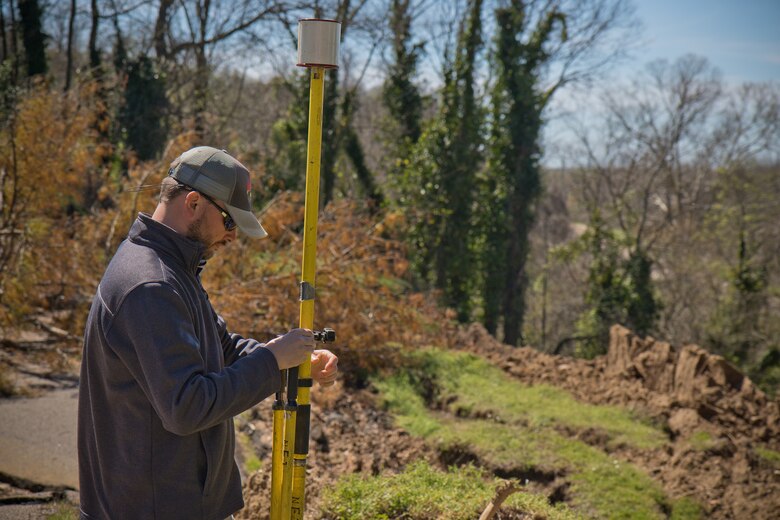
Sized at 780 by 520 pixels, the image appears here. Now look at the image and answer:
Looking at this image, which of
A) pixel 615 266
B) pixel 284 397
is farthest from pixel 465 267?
pixel 284 397

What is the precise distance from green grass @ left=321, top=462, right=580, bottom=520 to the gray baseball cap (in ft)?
7.34

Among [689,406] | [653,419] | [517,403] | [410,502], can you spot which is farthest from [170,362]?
[689,406]

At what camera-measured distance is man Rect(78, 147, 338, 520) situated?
2092 millimetres

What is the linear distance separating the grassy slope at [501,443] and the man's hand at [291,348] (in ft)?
6.43

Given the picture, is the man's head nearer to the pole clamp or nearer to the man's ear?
the man's ear

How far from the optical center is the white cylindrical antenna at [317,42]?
2711 mm

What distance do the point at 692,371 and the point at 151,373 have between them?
8414 millimetres

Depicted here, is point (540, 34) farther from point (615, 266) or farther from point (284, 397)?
point (284, 397)

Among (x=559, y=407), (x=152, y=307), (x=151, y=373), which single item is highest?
(x=152, y=307)

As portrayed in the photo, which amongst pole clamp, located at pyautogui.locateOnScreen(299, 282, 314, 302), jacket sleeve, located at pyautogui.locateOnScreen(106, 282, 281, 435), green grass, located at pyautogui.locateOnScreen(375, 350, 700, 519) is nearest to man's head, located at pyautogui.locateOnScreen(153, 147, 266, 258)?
jacket sleeve, located at pyautogui.locateOnScreen(106, 282, 281, 435)

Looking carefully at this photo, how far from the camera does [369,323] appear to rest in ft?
30.2

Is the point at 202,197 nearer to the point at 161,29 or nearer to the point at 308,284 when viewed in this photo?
the point at 308,284

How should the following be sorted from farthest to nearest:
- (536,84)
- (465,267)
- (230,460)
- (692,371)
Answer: (536,84)
(465,267)
(692,371)
(230,460)

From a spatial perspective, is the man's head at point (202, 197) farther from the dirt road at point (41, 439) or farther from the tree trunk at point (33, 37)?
the tree trunk at point (33, 37)
